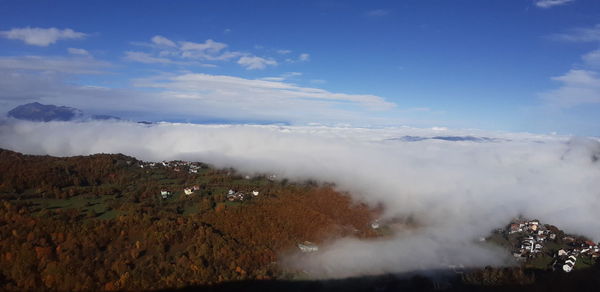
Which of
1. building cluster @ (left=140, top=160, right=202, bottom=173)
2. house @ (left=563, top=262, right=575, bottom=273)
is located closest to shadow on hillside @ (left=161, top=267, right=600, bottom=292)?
house @ (left=563, top=262, right=575, bottom=273)

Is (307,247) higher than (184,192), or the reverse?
(184,192)

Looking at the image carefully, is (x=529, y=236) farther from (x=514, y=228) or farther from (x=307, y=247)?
(x=307, y=247)

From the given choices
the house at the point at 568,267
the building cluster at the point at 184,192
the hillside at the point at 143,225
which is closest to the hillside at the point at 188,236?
the hillside at the point at 143,225

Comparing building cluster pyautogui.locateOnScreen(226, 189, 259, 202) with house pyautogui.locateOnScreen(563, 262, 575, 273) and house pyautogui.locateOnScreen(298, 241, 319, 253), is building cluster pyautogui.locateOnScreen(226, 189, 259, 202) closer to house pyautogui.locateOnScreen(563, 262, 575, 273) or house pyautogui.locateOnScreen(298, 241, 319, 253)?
house pyautogui.locateOnScreen(298, 241, 319, 253)

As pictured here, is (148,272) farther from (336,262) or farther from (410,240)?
(410,240)

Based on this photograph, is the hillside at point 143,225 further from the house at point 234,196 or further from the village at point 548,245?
the village at point 548,245

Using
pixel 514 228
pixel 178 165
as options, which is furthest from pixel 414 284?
pixel 178 165
